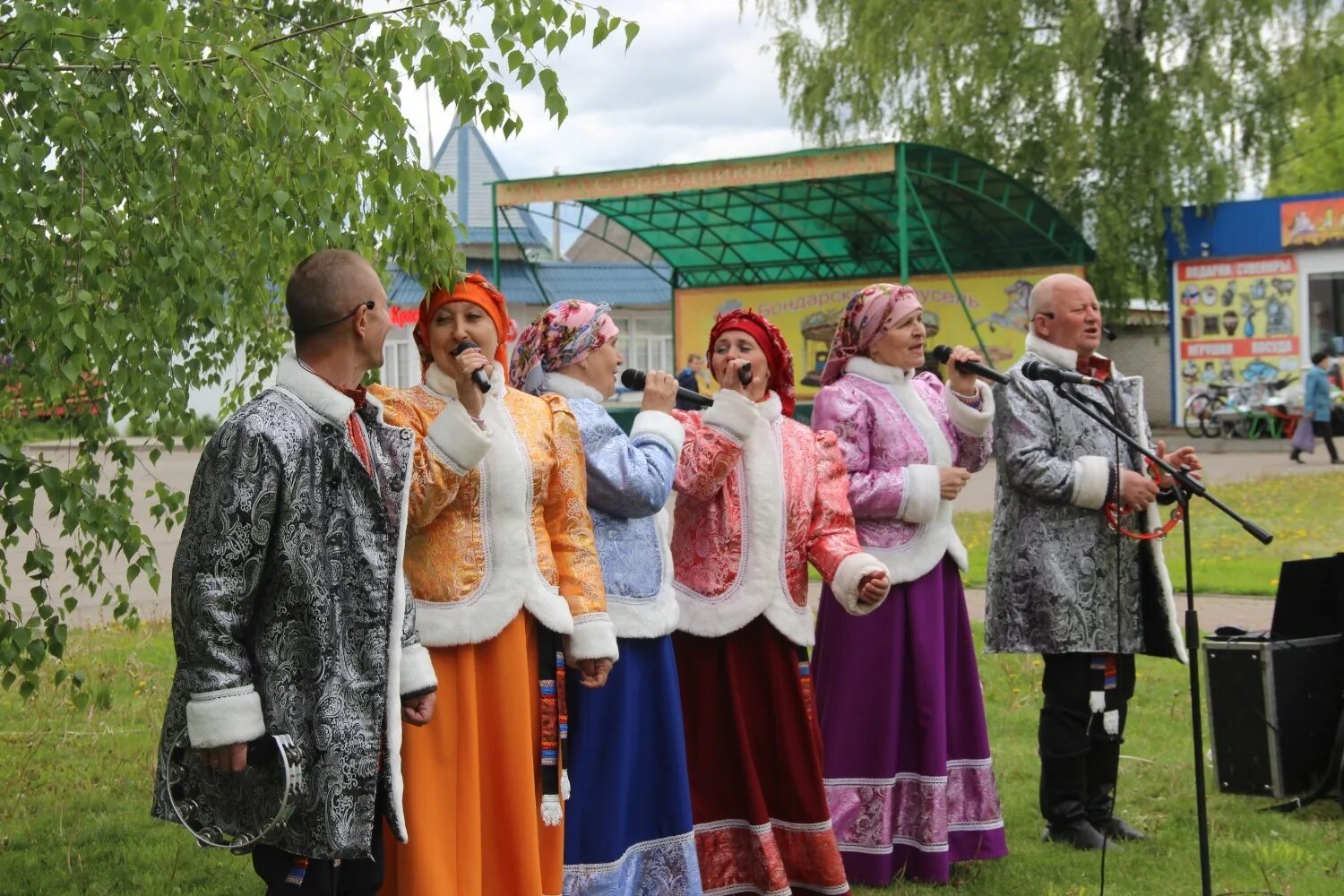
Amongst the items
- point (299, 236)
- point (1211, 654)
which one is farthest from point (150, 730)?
point (1211, 654)

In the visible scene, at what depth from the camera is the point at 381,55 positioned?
14.3ft

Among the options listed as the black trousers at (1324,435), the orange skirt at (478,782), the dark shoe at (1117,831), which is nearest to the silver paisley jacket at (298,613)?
the orange skirt at (478,782)

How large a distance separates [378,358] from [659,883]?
1.86m

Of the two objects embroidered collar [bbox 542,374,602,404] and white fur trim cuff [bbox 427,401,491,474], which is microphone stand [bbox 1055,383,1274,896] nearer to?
embroidered collar [bbox 542,374,602,404]

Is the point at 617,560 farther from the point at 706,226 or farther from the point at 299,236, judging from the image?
the point at 706,226

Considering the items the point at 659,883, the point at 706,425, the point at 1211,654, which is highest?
the point at 706,425

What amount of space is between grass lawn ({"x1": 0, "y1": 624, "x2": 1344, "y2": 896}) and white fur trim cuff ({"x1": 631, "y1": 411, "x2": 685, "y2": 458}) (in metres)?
1.68

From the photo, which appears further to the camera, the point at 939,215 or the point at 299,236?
the point at 939,215

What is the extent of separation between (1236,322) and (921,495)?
26279 mm

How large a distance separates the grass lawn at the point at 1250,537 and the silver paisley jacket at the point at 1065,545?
4.33 meters

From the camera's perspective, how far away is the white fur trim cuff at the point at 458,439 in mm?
3736

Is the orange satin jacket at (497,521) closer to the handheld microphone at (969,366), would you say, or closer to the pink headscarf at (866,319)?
the handheld microphone at (969,366)

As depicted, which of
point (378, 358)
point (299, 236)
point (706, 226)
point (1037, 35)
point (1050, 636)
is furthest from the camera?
point (706, 226)

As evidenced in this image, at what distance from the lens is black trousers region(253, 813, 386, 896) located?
3.25 m
